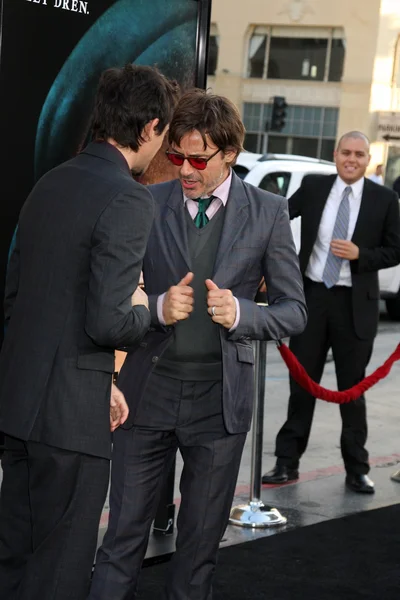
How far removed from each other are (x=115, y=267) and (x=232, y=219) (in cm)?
85

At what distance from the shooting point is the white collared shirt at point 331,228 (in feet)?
21.3

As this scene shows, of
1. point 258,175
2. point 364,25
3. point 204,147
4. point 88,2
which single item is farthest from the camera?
point 364,25

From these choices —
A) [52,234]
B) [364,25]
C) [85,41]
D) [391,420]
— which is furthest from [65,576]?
[364,25]

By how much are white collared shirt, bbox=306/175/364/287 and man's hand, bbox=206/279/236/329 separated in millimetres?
2988

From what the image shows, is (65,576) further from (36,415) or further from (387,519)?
(387,519)

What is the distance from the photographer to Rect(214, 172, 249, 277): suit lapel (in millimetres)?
3740

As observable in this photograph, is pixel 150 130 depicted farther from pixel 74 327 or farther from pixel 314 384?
pixel 314 384

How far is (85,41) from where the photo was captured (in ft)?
14.8

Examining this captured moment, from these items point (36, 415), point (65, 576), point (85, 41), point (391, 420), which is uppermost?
point (85, 41)

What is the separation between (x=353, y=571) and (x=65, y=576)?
231 cm

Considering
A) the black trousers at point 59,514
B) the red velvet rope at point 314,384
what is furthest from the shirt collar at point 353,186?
→ the black trousers at point 59,514

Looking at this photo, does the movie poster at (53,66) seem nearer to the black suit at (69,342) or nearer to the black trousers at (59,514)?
the black suit at (69,342)

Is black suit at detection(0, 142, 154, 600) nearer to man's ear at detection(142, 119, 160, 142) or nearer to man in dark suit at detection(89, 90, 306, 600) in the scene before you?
man's ear at detection(142, 119, 160, 142)

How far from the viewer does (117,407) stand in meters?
3.29
